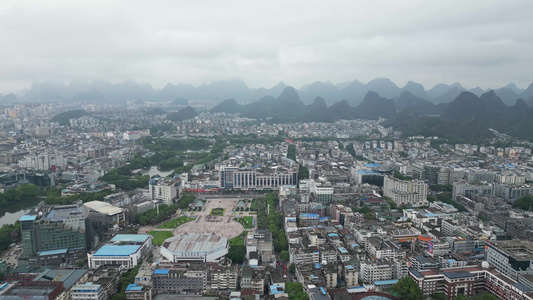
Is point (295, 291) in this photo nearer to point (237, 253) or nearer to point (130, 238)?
point (237, 253)

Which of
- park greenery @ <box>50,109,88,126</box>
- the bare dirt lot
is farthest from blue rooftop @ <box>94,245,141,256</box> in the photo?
park greenery @ <box>50,109,88,126</box>

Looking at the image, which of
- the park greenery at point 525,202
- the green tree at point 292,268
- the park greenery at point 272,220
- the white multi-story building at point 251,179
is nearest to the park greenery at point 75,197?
the white multi-story building at point 251,179

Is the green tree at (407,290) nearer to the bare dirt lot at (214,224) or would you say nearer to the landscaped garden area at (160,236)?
the bare dirt lot at (214,224)

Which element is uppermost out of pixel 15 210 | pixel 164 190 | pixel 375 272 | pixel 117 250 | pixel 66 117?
pixel 66 117

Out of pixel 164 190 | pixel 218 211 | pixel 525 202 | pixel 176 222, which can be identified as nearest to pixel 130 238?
pixel 176 222

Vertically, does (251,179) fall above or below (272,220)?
above

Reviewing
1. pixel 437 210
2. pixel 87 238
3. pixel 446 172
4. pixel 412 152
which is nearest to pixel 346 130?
pixel 412 152
